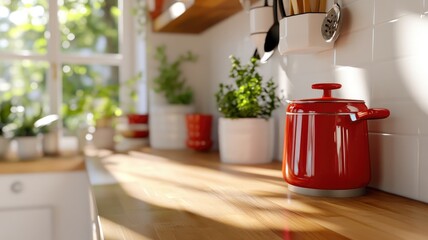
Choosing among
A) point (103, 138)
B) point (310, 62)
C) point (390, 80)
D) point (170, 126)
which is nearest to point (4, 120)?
point (103, 138)

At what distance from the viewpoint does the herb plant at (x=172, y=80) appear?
215 cm

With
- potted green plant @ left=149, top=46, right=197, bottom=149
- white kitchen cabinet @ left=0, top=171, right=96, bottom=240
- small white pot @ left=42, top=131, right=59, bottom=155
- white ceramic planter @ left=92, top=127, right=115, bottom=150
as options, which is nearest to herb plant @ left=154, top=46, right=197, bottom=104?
potted green plant @ left=149, top=46, right=197, bottom=149

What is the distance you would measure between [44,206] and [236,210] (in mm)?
1134

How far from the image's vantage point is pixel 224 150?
1.43 m

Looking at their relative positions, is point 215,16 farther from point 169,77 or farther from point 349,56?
point 349,56

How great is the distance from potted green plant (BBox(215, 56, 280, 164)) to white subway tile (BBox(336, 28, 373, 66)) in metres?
0.31

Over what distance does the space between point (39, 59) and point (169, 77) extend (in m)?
0.73

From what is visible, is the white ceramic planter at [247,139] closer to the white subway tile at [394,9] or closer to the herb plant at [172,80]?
the white subway tile at [394,9]

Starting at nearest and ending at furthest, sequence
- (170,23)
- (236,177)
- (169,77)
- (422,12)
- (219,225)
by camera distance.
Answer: (219,225)
(422,12)
(236,177)
(170,23)
(169,77)

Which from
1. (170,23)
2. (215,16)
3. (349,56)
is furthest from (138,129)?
(349,56)

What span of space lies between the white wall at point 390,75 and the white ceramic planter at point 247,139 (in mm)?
223

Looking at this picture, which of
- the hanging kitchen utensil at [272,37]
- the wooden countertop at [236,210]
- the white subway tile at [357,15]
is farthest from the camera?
the hanging kitchen utensil at [272,37]

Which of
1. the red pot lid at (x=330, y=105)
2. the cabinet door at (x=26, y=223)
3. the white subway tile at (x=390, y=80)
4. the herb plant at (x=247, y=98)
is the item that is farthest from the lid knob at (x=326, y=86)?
the cabinet door at (x=26, y=223)

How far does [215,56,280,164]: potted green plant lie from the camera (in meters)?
1.36
